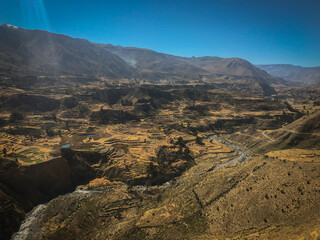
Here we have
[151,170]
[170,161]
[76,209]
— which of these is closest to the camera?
[76,209]

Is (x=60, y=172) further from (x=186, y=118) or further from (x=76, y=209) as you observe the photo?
(x=186, y=118)

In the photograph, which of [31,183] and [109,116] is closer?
[31,183]

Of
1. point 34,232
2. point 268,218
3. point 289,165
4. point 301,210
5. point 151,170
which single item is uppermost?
point 289,165

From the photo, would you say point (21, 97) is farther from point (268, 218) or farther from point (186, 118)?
point (268, 218)

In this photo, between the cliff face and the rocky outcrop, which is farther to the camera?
the rocky outcrop

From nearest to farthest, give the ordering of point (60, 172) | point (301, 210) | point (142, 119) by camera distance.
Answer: point (301, 210), point (60, 172), point (142, 119)

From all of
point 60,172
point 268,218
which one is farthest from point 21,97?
point 268,218

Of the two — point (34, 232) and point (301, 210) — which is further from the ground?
point (301, 210)

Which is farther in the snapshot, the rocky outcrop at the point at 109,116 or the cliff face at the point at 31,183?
the rocky outcrop at the point at 109,116

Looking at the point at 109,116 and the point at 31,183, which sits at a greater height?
the point at 109,116

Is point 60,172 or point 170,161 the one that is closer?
point 60,172
